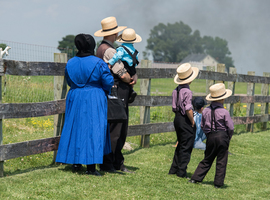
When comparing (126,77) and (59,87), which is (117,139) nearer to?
(126,77)

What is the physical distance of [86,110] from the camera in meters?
4.60

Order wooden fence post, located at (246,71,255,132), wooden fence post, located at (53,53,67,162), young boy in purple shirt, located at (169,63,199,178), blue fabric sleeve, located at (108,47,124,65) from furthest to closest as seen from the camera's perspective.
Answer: wooden fence post, located at (246,71,255,132), wooden fence post, located at (53,53,67,162), young boy in purple shirt, located at (169,63,199,178), blue fabric sleeve, located at (108,47,124,65)

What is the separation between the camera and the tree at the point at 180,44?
468ft

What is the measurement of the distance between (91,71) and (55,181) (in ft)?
4.95

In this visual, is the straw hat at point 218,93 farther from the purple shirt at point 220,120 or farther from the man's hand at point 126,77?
the man's hand at point 126,77

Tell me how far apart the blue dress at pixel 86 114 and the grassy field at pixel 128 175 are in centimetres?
32

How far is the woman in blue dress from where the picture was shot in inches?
180

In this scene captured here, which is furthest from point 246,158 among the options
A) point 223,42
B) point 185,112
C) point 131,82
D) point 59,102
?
point 223,42

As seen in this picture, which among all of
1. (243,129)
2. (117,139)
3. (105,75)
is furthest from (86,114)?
(243,129)

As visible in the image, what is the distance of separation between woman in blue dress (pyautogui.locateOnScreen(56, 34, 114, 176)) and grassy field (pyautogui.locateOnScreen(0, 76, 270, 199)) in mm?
325

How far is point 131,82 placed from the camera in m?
5.25

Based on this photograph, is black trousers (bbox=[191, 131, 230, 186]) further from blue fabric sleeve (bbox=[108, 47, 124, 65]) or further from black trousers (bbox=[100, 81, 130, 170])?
blue fabric sleeve (bbox=[108, 47, 124, 65])

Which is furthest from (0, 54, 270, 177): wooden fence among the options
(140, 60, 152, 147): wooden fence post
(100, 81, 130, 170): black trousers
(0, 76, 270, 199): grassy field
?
(100, 81, 130, 170): black trousers

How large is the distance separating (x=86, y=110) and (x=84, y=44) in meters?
0.90
